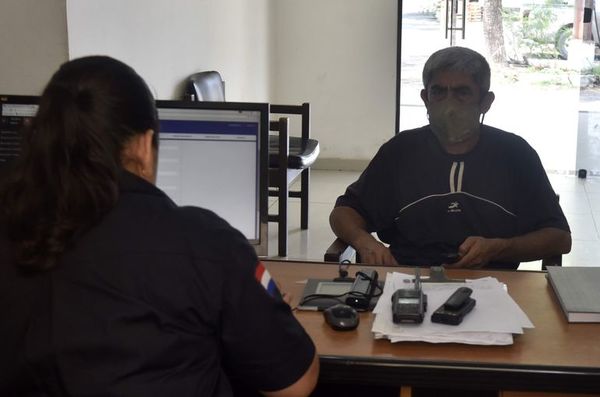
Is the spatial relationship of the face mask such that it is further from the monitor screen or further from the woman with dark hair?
the woman with dark hair

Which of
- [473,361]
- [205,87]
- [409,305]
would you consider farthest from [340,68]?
[473,361]

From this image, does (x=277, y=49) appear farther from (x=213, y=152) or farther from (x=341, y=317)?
(x=341, y=317)

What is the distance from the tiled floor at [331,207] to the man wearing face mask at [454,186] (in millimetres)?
1494

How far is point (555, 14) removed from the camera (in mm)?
6125

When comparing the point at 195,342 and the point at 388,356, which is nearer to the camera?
the point at 195,342

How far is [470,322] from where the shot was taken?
5.08 ft

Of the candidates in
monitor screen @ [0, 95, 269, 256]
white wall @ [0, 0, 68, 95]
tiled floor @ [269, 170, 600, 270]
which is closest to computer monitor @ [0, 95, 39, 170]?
monitor screen @ [0, 95, 269, 256]

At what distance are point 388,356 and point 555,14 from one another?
5.30 m

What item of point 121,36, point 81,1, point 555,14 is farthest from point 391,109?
point 81,1

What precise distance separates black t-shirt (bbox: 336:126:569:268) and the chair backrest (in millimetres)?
1892

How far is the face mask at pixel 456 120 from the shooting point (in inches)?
92.4

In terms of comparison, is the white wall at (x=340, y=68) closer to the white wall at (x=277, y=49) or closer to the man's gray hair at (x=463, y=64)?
the white wall at (x=277, y=49)

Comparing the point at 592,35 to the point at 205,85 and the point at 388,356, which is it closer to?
the point at 205,85

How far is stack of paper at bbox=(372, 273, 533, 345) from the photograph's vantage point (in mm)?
1498
